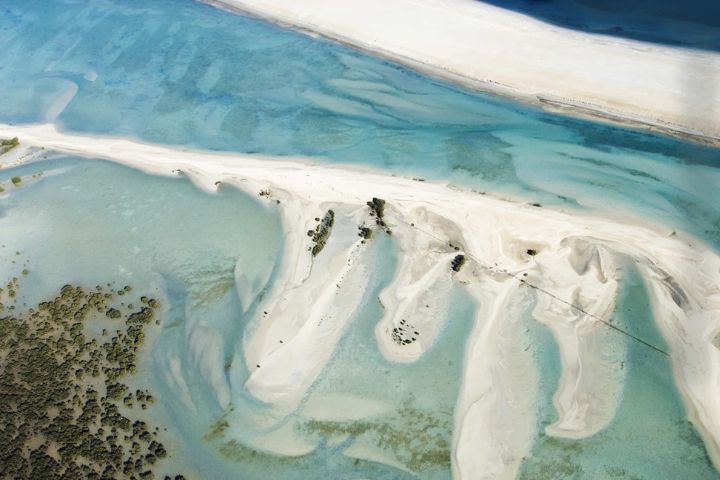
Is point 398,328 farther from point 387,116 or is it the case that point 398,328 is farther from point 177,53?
point 177,53

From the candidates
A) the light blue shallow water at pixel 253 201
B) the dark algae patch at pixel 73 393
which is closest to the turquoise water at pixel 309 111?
the light blue shallow water at pixel 253 201

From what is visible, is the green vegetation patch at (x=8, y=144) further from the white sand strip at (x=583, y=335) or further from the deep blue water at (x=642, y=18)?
the deep blue water at (x=642, y=18)

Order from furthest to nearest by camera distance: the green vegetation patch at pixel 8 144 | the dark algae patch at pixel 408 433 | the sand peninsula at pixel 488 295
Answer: the green vegetation patch at pixel 8 144 → the sand peninsula at pixel 488 295 → the dark algae patch at pixel 408 433

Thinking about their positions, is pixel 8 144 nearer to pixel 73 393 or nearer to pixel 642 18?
pixel 73 393

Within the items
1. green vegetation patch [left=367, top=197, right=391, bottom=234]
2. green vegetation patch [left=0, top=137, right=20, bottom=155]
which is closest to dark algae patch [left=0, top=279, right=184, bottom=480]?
green vegetation patch [left=367, top=197, right=391, bottom=234]

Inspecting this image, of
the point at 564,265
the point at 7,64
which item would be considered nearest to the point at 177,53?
the point at 7,64

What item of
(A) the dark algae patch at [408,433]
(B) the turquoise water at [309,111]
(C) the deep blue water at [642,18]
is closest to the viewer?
(A) the dark algae patch at [408,433]

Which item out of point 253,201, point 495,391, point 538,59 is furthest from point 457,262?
point 538,59
